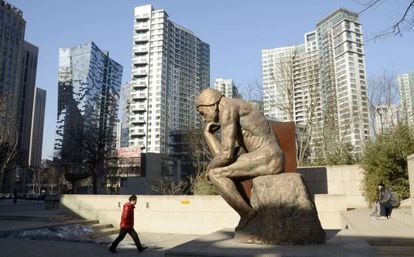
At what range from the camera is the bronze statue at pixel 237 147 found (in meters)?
6.58

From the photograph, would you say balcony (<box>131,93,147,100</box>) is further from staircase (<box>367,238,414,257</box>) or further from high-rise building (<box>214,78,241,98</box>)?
staircase (<box>367,238,414,257</box>)

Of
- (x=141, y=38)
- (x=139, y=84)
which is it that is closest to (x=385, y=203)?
(x=139, y=84)

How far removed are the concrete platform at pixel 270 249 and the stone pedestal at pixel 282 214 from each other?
0.19 metres

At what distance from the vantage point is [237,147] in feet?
23.2

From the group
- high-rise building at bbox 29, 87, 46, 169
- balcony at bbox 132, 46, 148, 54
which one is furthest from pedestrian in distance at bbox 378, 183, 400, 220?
high-rise building at bbox 29, 87, 46, 169

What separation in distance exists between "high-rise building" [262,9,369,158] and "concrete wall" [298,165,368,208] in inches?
305

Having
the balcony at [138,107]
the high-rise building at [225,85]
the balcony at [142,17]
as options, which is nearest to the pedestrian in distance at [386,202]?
the high-rise building at [225,85]

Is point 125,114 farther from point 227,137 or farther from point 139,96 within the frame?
point 227,137

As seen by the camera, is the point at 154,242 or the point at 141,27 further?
the point at 141,27

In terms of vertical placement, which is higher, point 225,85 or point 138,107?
point 138,107

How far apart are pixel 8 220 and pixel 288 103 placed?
17223 mm

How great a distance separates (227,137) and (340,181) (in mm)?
11909

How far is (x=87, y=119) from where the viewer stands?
7425 centimetres

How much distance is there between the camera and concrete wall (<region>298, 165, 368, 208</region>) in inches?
659
